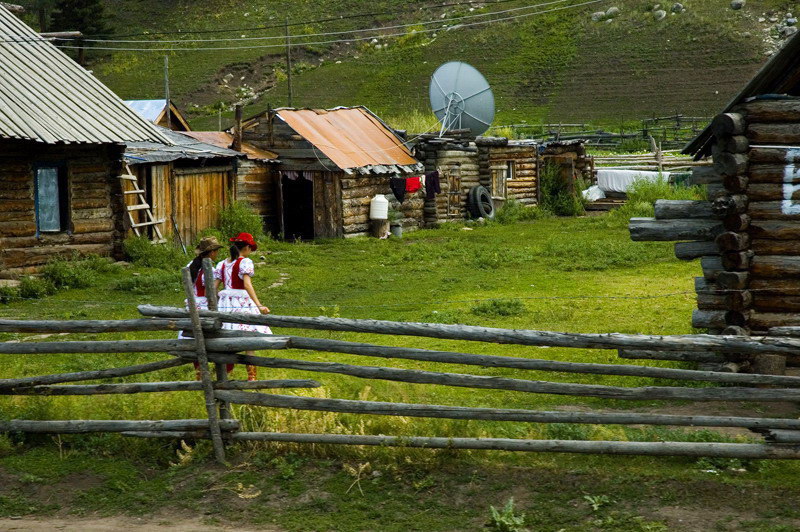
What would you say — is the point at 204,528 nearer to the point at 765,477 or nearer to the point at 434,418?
the point at 434,418

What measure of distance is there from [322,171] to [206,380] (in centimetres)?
1904

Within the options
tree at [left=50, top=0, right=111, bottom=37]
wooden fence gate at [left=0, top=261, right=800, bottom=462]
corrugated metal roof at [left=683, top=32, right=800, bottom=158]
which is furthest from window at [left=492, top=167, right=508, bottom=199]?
tree at [left=50, top=0, right=111, bottom=37]

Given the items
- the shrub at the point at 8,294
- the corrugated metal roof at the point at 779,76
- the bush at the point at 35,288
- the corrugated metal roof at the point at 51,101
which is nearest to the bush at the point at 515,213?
the corrugated metal roof at the point at 51,101

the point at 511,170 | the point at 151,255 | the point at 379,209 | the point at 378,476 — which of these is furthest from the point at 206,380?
the point at 511,170

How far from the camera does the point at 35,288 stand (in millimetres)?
17750

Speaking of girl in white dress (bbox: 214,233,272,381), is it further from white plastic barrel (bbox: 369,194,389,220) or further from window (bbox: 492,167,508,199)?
window (bbox: 492,167,508,199)

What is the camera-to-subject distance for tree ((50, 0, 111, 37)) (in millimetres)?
57594

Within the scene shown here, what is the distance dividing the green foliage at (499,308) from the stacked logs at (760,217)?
439cm

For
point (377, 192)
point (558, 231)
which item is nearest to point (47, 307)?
point (377, 192)

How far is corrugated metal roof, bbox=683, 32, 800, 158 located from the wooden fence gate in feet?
12.3

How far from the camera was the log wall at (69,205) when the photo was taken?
63.3 feet

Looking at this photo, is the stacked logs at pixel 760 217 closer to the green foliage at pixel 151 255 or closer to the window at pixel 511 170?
the green foliage at pixel 151 255

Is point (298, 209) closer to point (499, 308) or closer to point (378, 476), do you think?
point (499, 308)

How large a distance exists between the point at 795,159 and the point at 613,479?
5.00 metres
